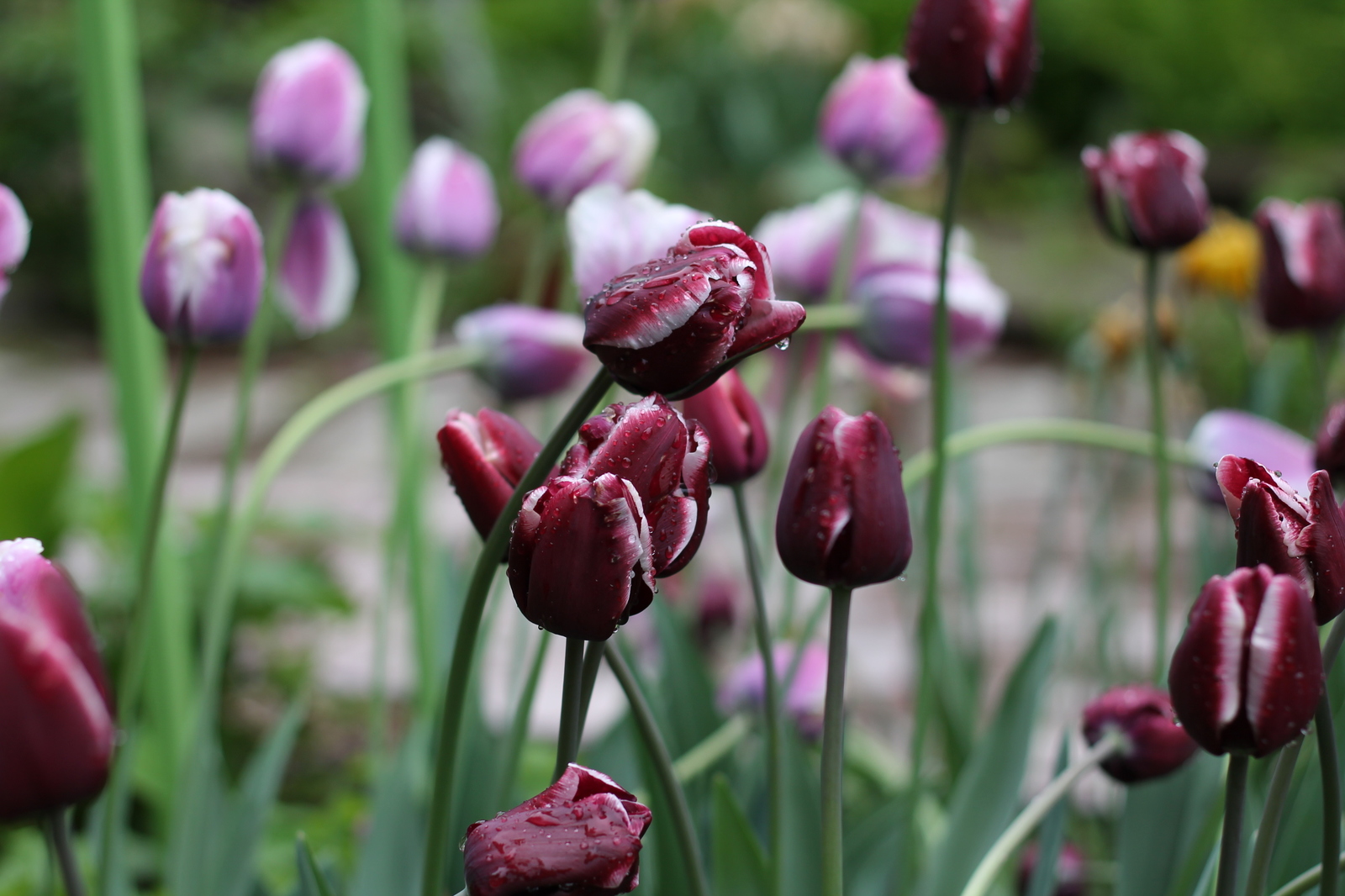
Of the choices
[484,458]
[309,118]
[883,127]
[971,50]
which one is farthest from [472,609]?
[883,127]

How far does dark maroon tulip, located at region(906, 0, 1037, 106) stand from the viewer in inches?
16.1

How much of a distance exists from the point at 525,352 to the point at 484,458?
12.4 inches

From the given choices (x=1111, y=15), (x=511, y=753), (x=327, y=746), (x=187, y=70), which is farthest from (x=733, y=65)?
(x=511, y=753)

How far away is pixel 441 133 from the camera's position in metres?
4.96

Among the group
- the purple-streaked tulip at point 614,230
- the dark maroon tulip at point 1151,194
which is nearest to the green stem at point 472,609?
the purple-streaked tulip at point 614,230

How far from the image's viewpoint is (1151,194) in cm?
50

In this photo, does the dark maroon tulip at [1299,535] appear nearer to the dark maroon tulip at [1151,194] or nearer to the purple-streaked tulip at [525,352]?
the dark maroon tulip at [1151,194]

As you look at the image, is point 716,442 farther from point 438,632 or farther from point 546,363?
point 438,632

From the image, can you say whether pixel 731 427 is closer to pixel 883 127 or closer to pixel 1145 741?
pixel 1145 741

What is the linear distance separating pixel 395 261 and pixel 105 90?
0.70 ft

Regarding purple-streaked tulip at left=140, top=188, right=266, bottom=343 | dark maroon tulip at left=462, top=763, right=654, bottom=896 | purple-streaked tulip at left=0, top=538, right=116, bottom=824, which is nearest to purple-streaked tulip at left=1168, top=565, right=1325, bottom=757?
dark maroon tulip at left=462, top=763, right=654, bottom=896

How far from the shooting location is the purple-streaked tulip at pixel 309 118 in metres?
0.62

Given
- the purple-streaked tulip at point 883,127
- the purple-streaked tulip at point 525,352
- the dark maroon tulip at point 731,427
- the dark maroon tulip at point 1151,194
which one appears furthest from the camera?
the purple-streaked tulip at point 883,127

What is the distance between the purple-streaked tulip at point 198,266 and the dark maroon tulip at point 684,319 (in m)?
0.24
